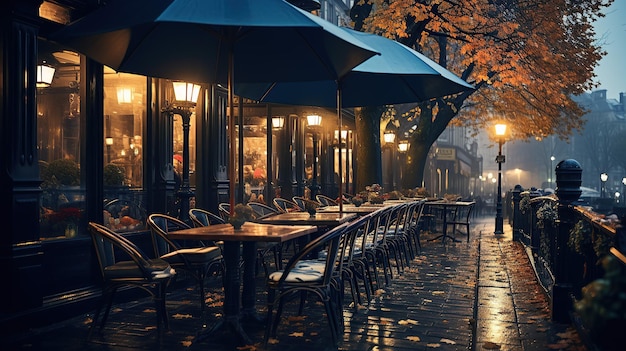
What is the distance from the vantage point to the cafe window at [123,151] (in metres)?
8.03

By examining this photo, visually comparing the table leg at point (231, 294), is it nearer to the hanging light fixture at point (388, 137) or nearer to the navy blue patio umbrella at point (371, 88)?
the navy blue patio umbrella at point (371, 88)

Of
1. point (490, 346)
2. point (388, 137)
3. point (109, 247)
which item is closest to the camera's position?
point (490, 346)

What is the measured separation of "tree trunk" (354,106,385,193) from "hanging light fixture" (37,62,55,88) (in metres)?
9.25

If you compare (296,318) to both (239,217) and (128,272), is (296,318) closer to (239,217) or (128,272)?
(239,217)

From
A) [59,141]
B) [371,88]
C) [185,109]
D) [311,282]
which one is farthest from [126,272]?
[371,88]

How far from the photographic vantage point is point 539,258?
32.7 feet

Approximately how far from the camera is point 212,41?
7.12 meters

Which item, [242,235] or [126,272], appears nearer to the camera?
[242,235]

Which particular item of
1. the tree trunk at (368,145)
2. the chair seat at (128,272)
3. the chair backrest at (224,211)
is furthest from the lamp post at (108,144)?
the tree trunk at (368,145)

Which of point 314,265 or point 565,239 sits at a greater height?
point 565,239

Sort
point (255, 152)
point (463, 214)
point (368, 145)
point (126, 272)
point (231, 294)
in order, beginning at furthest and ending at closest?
point (463, 214) < point (255, 152) < point (368, 145) < point (126, 272) < point (231, 294)

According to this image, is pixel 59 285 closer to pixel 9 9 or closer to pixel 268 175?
pixel 9 9

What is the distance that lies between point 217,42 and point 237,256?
109 inches

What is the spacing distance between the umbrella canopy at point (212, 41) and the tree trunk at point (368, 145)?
325 inches
